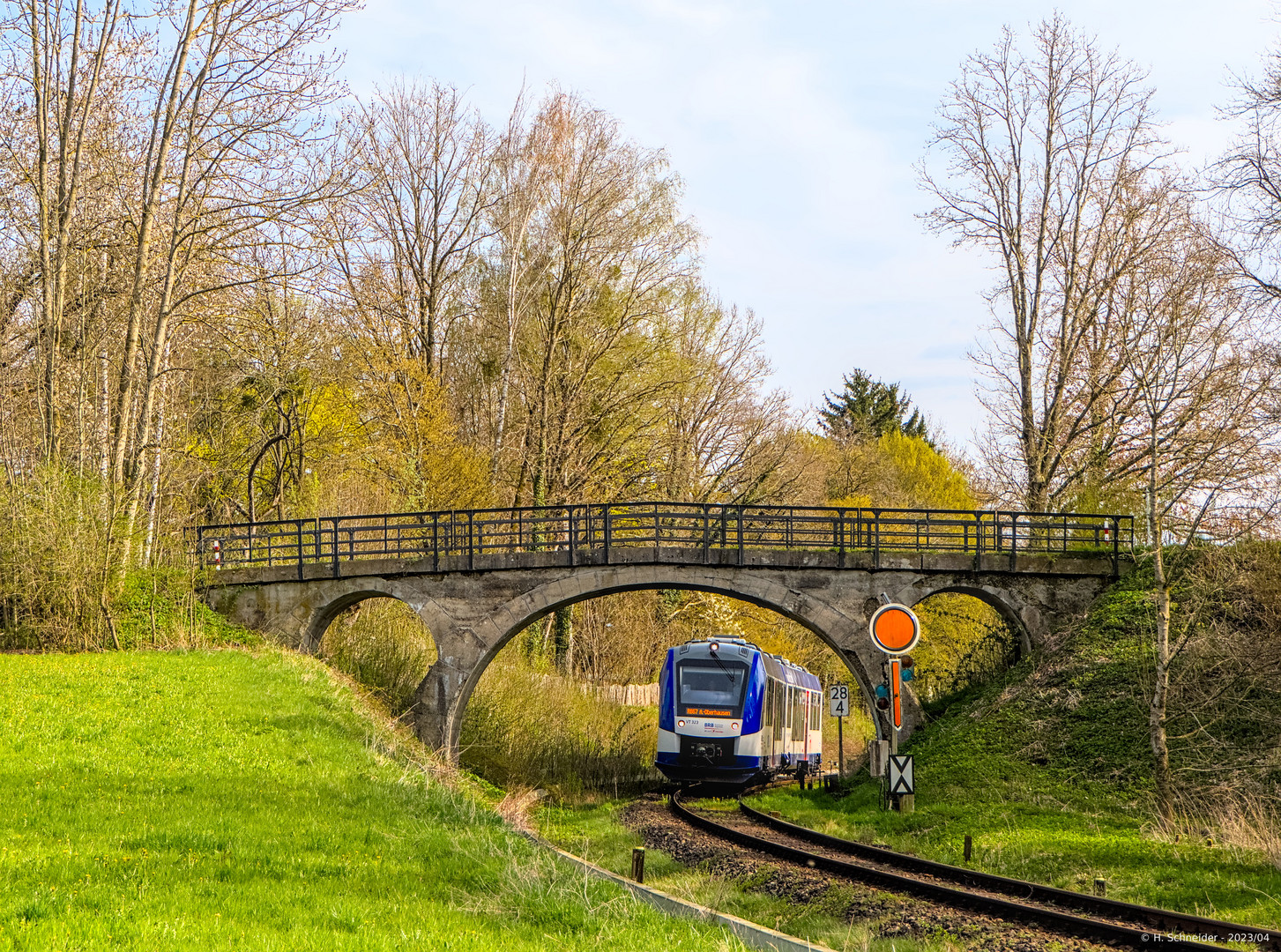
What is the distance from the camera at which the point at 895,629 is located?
1308cm

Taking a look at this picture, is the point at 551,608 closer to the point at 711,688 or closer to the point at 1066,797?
the point at 711,688

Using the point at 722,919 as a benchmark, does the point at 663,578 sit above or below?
above

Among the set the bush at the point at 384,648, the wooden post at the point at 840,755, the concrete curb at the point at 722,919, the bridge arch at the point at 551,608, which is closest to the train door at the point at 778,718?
the wooden post at the point at 840,755

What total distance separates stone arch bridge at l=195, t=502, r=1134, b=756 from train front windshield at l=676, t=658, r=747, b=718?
1520 millimetres

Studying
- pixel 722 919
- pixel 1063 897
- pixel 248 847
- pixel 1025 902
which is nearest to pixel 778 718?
pixel 1025 902

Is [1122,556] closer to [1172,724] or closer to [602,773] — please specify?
[1172,724]

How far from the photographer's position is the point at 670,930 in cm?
798

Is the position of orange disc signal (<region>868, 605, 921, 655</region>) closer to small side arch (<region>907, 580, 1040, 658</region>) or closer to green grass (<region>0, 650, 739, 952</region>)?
green grass (<region>0, 650, 739, 952</region>)

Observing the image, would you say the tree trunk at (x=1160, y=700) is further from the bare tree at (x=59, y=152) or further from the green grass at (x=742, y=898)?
the bare tree at (x=59, y=152)

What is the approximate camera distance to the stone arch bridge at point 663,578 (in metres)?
23.1

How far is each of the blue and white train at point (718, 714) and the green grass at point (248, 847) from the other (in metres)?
8.12

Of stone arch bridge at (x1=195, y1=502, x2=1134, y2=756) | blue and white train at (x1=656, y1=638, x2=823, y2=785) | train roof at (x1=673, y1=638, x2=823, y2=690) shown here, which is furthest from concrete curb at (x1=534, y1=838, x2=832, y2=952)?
train roof at (x1=673, y1=638, x2=823, y2=690)

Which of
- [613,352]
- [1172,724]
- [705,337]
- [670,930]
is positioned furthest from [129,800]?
[705,337]

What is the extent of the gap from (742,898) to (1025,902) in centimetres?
261
